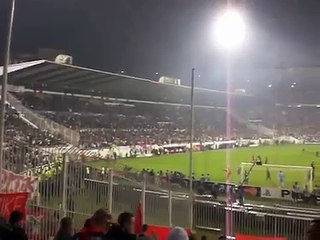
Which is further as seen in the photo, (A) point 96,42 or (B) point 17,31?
(A) point 96,42

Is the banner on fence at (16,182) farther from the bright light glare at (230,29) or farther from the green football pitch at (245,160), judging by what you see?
the bright light glare at (230,29)

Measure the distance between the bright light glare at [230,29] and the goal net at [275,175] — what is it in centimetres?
203

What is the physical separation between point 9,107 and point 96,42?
241 centimetres

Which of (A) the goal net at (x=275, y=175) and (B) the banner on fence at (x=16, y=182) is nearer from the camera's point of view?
(B) the banner on fence at (x=16, y=182)

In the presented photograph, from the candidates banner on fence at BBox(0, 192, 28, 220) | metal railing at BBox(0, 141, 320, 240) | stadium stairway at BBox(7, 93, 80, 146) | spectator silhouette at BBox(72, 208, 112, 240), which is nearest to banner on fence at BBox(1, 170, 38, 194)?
metal railing at BBox(0, 141, 320, 240)

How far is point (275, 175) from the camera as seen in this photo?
994 cm

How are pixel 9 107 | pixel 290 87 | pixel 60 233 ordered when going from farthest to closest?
pixel 290 87 → pixel 9 107 → pixel 60 233

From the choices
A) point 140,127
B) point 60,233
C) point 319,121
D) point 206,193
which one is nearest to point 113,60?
point 140,127

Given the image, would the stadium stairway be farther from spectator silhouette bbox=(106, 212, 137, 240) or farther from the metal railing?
spectator silhouette bbox=(106, 212, 137, 240)

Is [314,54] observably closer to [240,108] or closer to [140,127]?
[240,108]

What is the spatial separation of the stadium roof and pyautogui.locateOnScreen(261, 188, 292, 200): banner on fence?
1.55 m

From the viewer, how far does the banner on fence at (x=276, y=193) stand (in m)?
9.27

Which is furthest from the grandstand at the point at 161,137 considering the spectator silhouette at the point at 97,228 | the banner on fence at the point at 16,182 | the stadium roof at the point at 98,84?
the spectator silhouette at the point at 97,228

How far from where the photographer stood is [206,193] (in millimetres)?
8852
